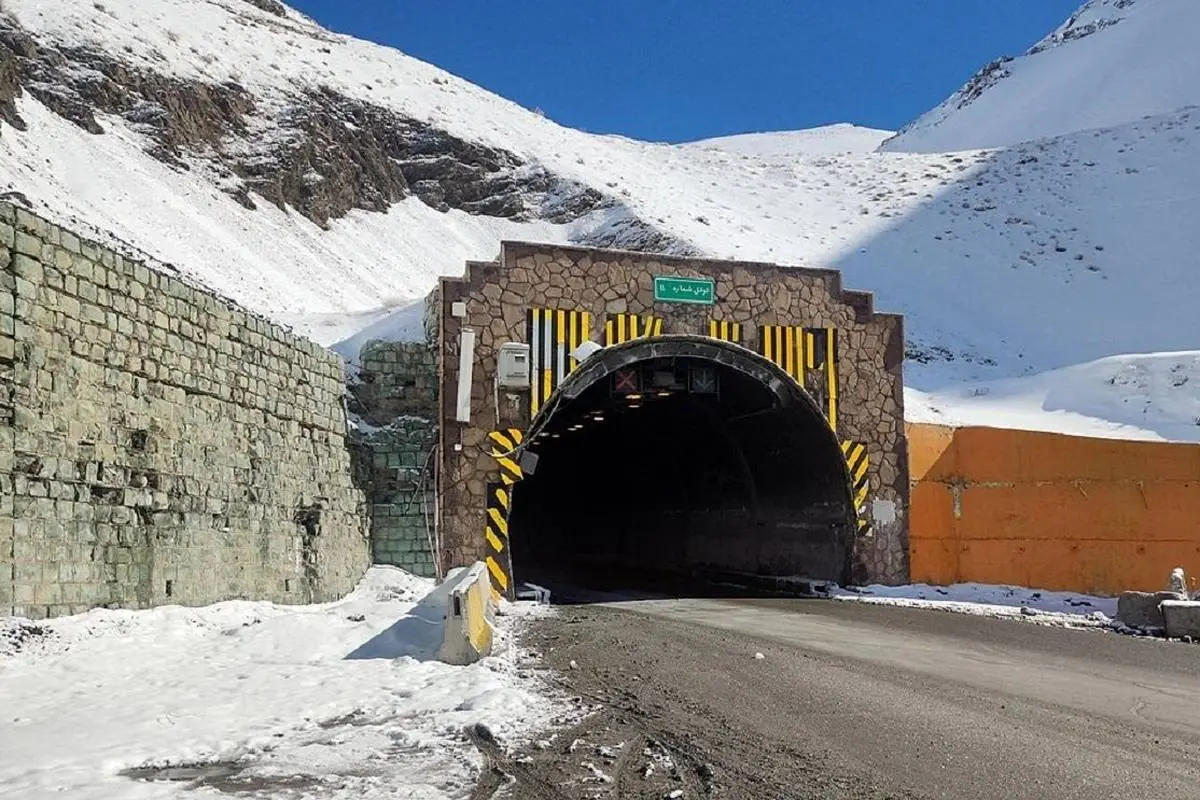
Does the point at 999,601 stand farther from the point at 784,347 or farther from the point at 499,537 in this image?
the point at 499,537

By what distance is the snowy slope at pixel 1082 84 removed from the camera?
72.7 metres

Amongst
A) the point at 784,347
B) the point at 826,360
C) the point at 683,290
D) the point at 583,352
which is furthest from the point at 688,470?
the point at 583,352

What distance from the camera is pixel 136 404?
A: 949 cm

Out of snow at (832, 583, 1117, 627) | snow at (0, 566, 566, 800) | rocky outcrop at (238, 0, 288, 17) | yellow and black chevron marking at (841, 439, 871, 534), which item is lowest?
snow at (832, 583, 1117, 627)

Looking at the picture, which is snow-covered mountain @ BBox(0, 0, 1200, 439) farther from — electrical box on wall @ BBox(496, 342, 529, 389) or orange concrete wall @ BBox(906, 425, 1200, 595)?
→ orange concrete wall @ BBox(906, 425, 1200, 595)

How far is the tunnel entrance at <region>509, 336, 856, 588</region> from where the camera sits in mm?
17812

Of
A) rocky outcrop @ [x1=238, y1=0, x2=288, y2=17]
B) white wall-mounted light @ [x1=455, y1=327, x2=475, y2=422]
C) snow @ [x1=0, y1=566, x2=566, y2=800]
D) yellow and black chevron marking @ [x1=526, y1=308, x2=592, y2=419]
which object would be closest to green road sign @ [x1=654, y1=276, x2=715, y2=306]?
yellow and black chevron marking @ [x1=526, y1=308, x2=592, y2=419]

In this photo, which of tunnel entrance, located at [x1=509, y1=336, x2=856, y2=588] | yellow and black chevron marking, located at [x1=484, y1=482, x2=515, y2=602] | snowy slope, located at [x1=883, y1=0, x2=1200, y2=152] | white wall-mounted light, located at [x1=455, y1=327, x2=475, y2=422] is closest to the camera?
yellow and black chevron marking, located at [x1=484, y1=482, x2=515, y2=602]

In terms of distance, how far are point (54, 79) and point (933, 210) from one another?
4016 cm

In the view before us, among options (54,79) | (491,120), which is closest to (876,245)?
(491,120)

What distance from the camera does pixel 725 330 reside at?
17.2 m

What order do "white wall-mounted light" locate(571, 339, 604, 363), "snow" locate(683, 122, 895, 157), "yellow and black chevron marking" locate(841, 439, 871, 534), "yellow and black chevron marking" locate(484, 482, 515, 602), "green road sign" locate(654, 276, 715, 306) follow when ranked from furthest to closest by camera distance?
"snow" locate(683, 122, 895, 157)
"yellow and black chevron marking" locate(841, 439, 871, 534)
"green road sign" locate(654, 276, 715, 306)
"white wall-mounted light" locate(571, 339, 604, 363)
"yellow and black chevron marking" locate(484, 482, 515, 602)

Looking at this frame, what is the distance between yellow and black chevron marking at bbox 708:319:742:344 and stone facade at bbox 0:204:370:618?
22.9ft

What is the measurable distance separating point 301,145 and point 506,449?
33.1 meters
